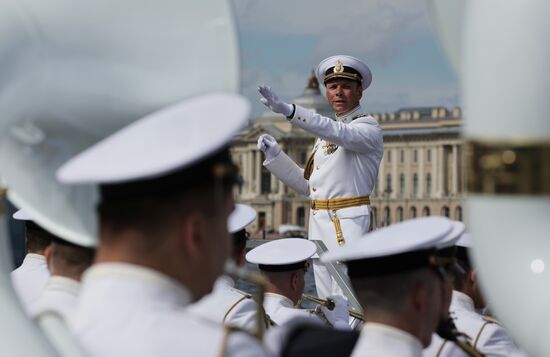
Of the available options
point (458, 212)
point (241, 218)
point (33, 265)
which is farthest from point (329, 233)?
point (458, 212)

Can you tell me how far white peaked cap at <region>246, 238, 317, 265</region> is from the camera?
619 centimetres

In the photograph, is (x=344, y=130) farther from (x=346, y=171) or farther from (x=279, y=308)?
(x=279, y=308)

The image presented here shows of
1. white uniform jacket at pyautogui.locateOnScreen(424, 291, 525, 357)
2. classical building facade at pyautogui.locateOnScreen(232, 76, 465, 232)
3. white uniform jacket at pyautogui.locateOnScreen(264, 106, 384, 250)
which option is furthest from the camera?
classical building facade at pyautogui.locateOnScreen(232, 76, 465, 232)

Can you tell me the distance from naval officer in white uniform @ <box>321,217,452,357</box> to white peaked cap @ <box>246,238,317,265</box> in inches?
125

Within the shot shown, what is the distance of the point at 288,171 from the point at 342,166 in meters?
0.46

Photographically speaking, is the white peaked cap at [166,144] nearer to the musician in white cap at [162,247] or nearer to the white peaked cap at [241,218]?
the musician in white cap at [162,247]

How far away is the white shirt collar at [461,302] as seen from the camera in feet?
16.0

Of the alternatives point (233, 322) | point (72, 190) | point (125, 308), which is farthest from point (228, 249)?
point (233, 322)

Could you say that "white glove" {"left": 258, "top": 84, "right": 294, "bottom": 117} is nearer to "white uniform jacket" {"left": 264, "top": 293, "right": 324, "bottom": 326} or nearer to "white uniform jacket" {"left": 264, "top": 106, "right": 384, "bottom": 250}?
"white uniform jacket" {"left": 264, "top": 106, "right": 384, "bottom": 250}

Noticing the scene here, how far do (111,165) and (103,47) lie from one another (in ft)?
2.00

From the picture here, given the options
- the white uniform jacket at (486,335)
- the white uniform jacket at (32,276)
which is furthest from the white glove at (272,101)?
the white uniform jacket at (486,335)

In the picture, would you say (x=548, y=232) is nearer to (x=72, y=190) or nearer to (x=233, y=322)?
(x=72, y=190)

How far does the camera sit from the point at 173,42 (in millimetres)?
2762

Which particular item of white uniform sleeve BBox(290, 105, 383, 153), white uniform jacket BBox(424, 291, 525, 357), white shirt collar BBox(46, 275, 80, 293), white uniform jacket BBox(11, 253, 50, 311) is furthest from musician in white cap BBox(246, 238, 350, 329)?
white shirt collar BBox(46, 275, 80, 293)
